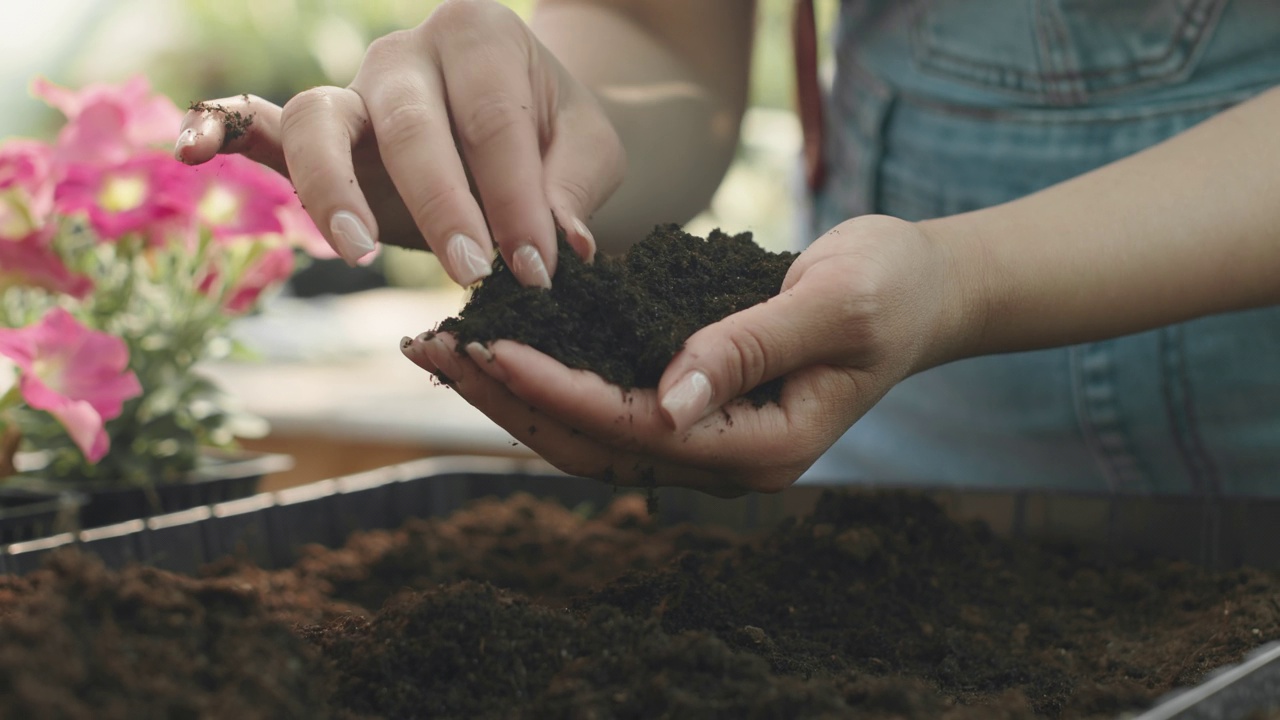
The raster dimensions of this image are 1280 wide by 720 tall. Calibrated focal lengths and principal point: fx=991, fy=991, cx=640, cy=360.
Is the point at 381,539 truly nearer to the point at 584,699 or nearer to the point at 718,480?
the point at 718,480

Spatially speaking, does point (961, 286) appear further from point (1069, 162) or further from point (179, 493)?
point (179, 493)

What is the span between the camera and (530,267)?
68cm

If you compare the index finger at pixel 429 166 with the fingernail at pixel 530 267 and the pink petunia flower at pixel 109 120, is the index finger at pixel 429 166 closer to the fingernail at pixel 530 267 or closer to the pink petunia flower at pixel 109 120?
the fingernail at pixel 530 267

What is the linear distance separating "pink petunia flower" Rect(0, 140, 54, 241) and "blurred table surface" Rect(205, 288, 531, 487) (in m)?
0.27

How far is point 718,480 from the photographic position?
0.74 m

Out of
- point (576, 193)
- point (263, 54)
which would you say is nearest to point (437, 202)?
point (576, 193)

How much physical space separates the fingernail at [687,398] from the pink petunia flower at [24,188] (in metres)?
0.73

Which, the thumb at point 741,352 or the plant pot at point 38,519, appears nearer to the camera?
the thumb at point 741,352

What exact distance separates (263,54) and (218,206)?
3721 millimetres

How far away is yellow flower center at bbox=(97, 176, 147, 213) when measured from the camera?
3.29ft

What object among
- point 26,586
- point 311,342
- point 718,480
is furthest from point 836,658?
point 311,342

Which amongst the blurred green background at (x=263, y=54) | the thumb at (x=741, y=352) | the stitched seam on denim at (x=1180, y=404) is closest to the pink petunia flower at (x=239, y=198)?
the thumb at (x=741, y=352)

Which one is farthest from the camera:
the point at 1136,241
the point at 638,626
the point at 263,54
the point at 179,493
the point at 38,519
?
the point at 263,54

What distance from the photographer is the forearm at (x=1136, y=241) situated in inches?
31.4
